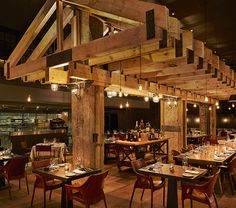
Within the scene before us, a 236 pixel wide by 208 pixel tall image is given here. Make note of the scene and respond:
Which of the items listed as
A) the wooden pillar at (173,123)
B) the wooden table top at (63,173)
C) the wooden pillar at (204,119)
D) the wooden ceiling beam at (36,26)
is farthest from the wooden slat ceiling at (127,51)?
the wooden pillar at (204,119)

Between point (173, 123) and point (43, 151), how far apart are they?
5.47 metres

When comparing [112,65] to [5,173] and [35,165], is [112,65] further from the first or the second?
[5,173]

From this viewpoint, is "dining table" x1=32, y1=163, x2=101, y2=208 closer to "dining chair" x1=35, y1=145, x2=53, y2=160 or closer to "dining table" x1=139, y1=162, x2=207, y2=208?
"dining table" x1=139, y1=162, x2=207, y2=208

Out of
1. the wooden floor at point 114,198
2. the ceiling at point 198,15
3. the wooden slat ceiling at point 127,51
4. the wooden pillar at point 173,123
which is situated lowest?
the wooden floor at point 114,198

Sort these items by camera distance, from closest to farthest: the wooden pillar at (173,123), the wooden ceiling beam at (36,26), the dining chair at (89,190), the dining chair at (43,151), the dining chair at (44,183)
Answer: the dining chair at (89,190)
the dining chair at (44,183)
the wooden ceiling beam at (36,26)
the dining chair at (43,151)
the wooden pillar at (173,123)

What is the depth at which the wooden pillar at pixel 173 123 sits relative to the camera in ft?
32.9

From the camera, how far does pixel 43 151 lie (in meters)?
9.00

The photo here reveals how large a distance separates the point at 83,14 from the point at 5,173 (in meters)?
4.30

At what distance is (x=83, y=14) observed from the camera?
5.62 metres

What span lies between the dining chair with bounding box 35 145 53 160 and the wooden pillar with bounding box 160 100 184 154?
4.89 meters

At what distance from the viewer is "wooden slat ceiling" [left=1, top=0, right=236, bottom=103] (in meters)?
3.27

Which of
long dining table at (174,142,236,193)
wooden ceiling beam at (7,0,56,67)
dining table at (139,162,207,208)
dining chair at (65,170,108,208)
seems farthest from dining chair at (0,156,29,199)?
long dining table at (174,142,236,193)

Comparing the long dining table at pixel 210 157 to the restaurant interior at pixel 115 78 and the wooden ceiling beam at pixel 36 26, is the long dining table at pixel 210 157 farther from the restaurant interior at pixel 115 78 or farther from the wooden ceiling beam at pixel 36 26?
the wooden ceiling beam at pixel 36 26

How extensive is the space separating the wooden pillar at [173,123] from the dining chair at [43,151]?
4.89m
